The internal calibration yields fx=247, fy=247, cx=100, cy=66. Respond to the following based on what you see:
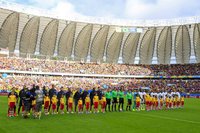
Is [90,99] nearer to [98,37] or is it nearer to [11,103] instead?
[11,103]

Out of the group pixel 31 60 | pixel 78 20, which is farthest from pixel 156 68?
pixel 31 60

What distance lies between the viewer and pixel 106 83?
65.7 metres

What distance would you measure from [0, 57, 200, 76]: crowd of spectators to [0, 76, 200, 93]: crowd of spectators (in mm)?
2619

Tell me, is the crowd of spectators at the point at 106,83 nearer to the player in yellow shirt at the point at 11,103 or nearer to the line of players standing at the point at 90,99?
the line of players standing at the point at 90,99

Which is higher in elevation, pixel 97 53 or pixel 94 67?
pixel 97 53

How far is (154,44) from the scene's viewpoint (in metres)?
68.2

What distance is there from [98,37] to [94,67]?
8998 mm

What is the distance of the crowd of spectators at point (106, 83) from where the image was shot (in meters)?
55.5

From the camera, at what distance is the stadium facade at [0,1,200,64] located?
57.1 meters

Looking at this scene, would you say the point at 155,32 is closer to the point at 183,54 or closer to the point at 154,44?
the point at 154,44

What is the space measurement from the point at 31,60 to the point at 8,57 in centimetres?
562

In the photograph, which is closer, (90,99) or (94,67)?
(90,99)

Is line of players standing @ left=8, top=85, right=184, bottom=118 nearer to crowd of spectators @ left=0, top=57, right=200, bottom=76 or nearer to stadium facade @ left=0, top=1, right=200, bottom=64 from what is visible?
stadium facade @ left=0, top=1, right=200, bottom=64

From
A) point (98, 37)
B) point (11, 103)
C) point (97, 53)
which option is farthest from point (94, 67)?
point (11, 103)
